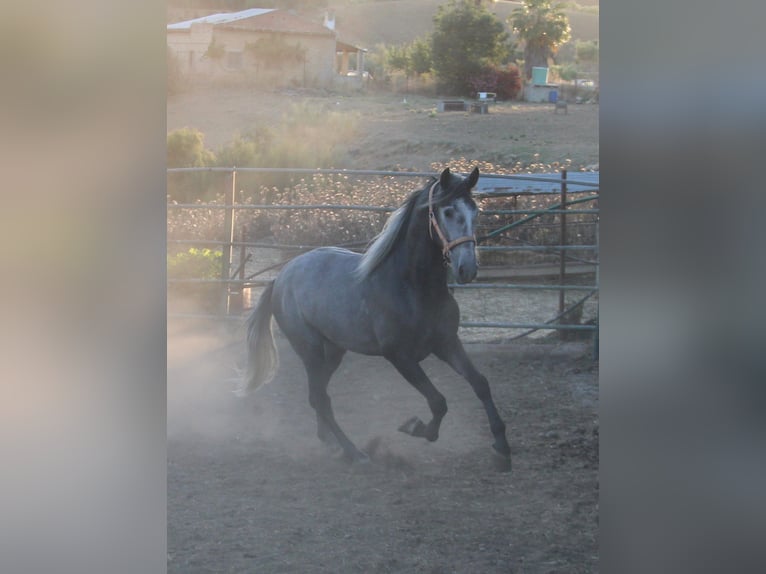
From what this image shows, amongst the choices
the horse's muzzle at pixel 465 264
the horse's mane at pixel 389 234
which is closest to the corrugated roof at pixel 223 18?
the horse's mane at pixel 389 234

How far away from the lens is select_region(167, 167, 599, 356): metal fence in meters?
3.48

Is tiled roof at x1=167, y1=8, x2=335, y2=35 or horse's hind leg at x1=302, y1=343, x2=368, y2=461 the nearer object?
horse's hind leg at x1=302, y1=343, x2=368, y2=461

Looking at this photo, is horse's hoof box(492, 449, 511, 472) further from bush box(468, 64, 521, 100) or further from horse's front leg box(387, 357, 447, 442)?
bush box(468, 64, 521, 100)

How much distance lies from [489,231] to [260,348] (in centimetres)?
109

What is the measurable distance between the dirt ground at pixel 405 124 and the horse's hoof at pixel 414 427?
1012 mm

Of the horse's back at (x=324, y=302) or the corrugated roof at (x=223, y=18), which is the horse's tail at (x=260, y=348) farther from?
the corrugated roof at (x=223, y=18)

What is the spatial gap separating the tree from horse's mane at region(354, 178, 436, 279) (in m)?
0.69

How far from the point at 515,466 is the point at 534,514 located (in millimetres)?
200

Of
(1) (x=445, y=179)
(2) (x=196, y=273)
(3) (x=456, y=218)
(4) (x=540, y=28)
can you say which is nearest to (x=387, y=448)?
(3) (x=456, y=218)

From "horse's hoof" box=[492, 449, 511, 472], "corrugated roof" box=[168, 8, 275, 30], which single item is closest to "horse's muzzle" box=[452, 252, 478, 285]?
"horse's hoof" box=[492, 449, 511, 472]
